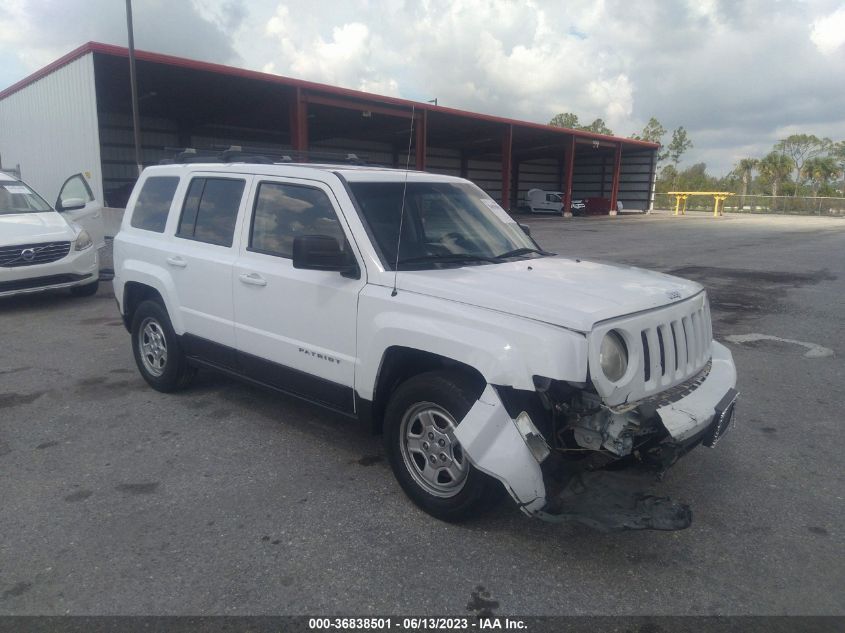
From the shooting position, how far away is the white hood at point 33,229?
831 cm

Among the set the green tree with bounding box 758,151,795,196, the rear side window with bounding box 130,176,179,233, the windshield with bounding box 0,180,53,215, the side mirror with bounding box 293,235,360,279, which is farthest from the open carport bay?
the green tree with bounding box 758,151,795,196

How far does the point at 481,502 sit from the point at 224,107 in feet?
89.9

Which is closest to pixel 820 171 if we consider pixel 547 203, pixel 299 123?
pixel 547 203

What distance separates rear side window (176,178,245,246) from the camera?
454cm

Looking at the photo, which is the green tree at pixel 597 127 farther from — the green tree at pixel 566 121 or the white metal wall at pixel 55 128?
the white metal wall at pixel 55 128

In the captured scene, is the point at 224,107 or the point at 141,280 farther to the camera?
the point at 224,107

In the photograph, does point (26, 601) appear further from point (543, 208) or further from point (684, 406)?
point (543, 208)

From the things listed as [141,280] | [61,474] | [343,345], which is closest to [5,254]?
[141,280]

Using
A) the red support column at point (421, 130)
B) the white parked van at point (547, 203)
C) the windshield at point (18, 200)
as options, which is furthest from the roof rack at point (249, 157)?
the white parked van at point (547, 203)

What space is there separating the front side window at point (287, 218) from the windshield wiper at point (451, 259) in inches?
16.4

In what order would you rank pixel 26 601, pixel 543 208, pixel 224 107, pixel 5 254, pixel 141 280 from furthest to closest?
pixel 543 208 → pixel 224 107 → pixel 5 254 → pixel 141 280 → pixel 26 601

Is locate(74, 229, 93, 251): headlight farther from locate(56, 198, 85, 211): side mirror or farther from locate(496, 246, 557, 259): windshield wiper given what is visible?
locate(496, 246, 557, 259): windshield wiper

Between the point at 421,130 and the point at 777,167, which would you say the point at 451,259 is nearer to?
the point at 421,130

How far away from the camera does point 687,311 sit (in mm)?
3484
